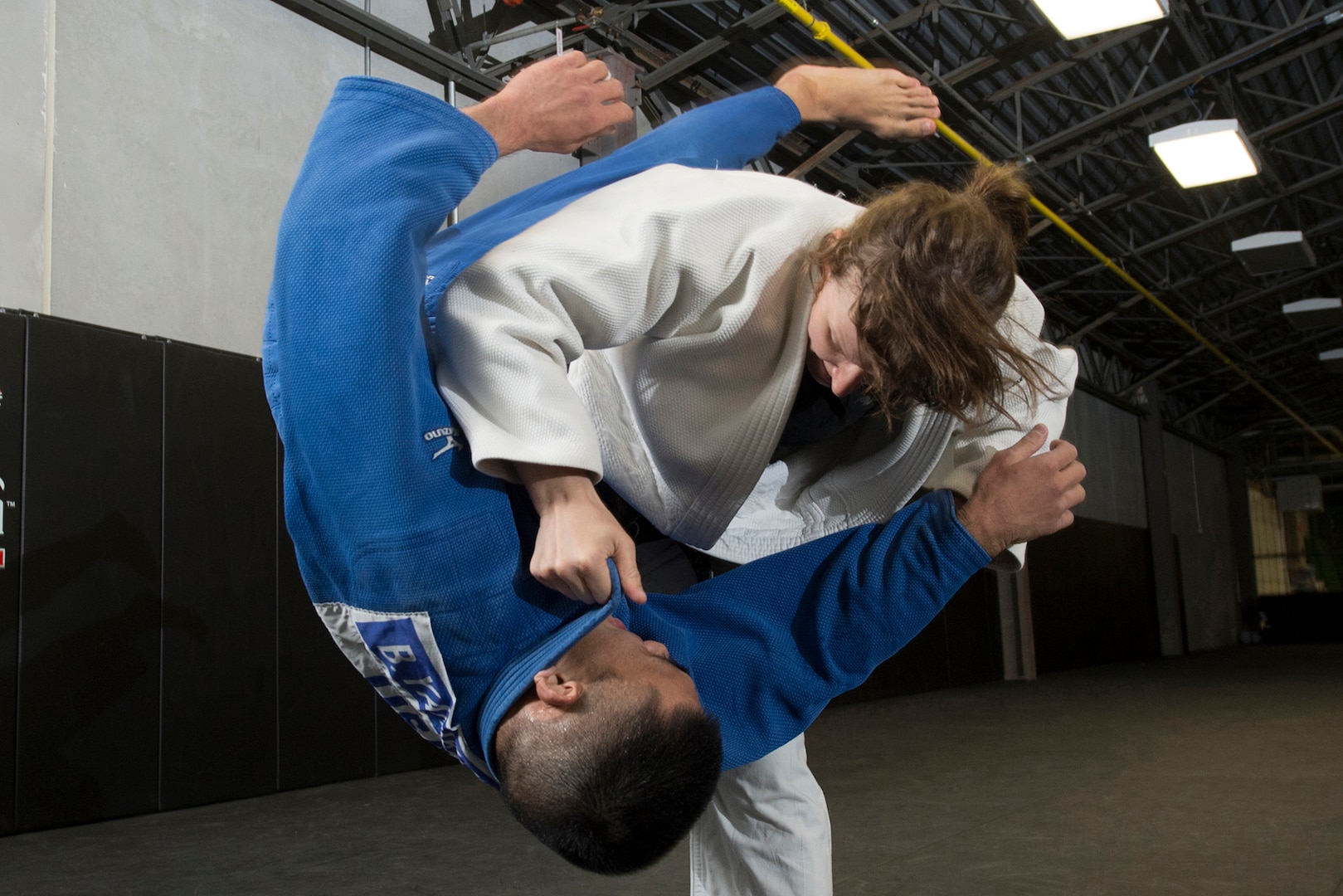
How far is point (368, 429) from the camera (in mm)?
1050

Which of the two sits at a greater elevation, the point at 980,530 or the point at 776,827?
the point at 980,530

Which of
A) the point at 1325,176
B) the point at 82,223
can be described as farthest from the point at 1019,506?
the point at 1325,176

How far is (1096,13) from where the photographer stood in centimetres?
552

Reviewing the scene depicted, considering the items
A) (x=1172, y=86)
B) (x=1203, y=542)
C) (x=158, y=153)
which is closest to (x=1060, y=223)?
(x=1172, y=86)

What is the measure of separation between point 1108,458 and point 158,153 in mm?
11915

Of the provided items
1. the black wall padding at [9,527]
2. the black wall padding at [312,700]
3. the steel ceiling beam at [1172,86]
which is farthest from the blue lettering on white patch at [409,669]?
the steel ceiling beam at [1172,86]

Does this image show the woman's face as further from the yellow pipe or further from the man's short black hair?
the man's short black hair

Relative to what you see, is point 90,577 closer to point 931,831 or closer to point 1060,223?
point 931,831

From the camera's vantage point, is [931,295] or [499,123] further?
[499,123]

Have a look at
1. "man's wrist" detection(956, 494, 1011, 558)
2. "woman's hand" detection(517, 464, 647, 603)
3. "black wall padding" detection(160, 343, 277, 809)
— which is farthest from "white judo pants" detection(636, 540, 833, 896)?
"black wall padding" detection(160, 343, 277, 809)

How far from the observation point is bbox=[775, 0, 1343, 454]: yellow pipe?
217 inches

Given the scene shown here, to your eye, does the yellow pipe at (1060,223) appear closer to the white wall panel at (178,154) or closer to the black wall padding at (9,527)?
the white wall panel at (178,154)

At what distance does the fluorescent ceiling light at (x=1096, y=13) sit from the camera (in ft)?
17.5

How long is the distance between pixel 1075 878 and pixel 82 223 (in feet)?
12.6
